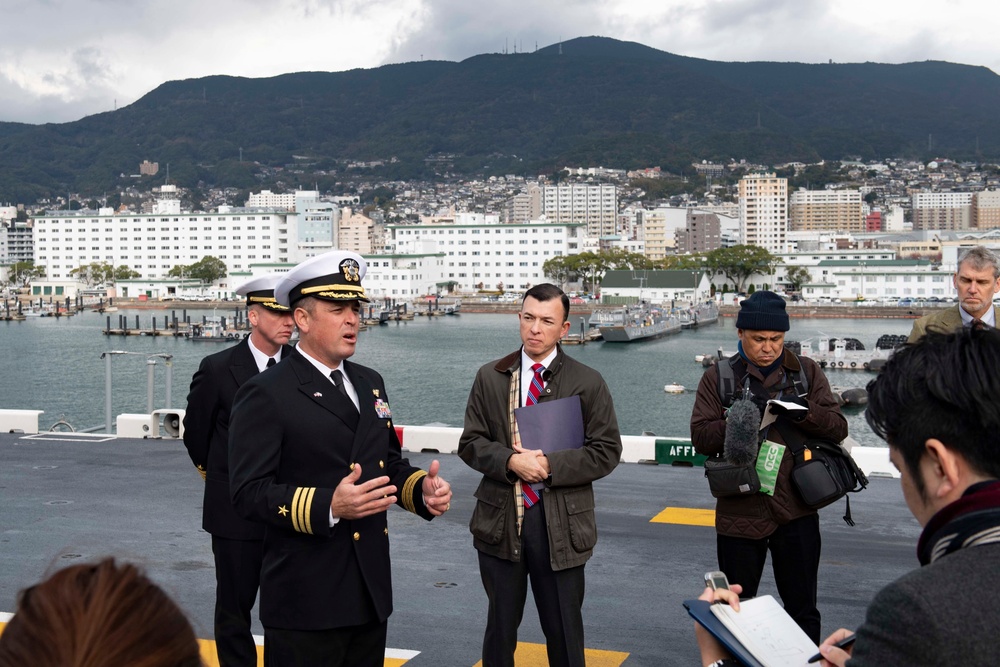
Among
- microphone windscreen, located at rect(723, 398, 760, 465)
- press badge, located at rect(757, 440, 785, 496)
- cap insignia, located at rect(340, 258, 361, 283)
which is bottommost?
press badge, located at rect(757, 440, 785, 496)

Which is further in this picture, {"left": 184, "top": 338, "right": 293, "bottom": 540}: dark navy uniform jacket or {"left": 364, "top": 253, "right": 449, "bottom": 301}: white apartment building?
{"left": 364, "top": 253, "right": 449, "bottom": 301}: white apartment building

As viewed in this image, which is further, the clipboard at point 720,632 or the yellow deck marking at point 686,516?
the yellow deck marking at point 686,516

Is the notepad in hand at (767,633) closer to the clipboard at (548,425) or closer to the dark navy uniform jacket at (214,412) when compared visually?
the clipboard at (548,425)

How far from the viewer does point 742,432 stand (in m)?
3.51

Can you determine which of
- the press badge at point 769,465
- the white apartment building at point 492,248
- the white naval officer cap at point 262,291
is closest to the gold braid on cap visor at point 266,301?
the white naval officer cap at point 262,291

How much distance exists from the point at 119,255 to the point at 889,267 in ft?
264

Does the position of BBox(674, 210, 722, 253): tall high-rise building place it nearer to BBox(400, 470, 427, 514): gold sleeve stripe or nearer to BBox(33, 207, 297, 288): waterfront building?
BBox(33, 207, 297, 288): waterfront building

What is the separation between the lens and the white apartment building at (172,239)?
12512 centimetres

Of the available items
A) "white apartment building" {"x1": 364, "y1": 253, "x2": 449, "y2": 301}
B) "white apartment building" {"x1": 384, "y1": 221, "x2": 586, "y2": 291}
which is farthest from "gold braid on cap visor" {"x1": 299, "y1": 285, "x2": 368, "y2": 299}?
"white apartment building" {"x1": 384, "y1": 221, "x2": 586, "y2": 291}

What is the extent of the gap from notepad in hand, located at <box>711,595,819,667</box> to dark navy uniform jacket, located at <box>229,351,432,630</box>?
3.49 feet

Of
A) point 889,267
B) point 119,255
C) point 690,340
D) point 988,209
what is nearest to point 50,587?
point 690,340

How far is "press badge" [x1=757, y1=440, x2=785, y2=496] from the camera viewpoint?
3588mm

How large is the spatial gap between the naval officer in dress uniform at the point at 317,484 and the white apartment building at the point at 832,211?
20149 cm

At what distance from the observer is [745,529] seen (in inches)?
143
